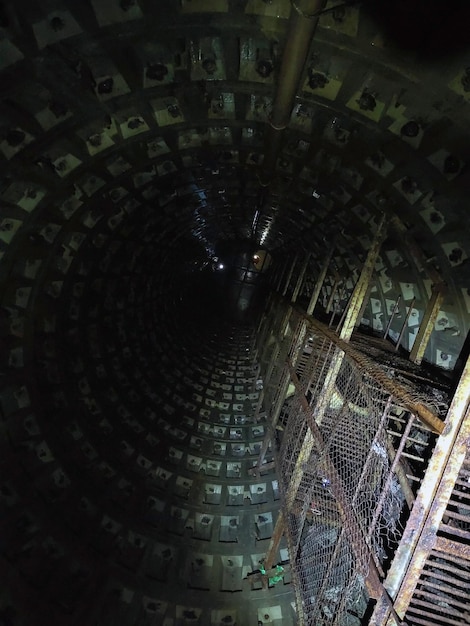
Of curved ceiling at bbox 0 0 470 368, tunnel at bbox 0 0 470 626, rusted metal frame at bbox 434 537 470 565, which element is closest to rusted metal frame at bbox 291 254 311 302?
tunnel at bbox 0 0 470 626

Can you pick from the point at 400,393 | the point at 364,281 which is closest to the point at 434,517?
the point at 400,393

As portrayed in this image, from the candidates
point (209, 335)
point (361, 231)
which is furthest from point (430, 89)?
point (209, 335)

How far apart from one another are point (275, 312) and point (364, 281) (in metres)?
7.65

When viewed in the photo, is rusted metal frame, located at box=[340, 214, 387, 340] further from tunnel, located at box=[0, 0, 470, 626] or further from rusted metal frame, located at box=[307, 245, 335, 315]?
rusted metal frame, located at box=[307, 245, 335, 315]

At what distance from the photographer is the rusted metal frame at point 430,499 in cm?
268

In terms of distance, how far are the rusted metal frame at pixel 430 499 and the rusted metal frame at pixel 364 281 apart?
3.03 meters

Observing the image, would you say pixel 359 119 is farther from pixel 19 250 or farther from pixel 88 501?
pixel 88 501

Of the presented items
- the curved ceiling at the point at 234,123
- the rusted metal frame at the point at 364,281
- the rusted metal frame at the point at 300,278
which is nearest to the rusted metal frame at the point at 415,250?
the curved ceiling at the point at 234,123

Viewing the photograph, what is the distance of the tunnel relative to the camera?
3.97 m

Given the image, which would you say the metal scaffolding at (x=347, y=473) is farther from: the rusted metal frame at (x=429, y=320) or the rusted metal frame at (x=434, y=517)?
the rusted metal frame at (x=429, y=320)

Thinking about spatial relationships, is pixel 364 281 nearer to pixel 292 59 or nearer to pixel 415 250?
pixel 415 250

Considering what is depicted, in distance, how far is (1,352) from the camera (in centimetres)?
677

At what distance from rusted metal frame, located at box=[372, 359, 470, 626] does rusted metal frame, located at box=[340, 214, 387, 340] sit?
9.95ft

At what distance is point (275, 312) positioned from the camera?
13273 mm
